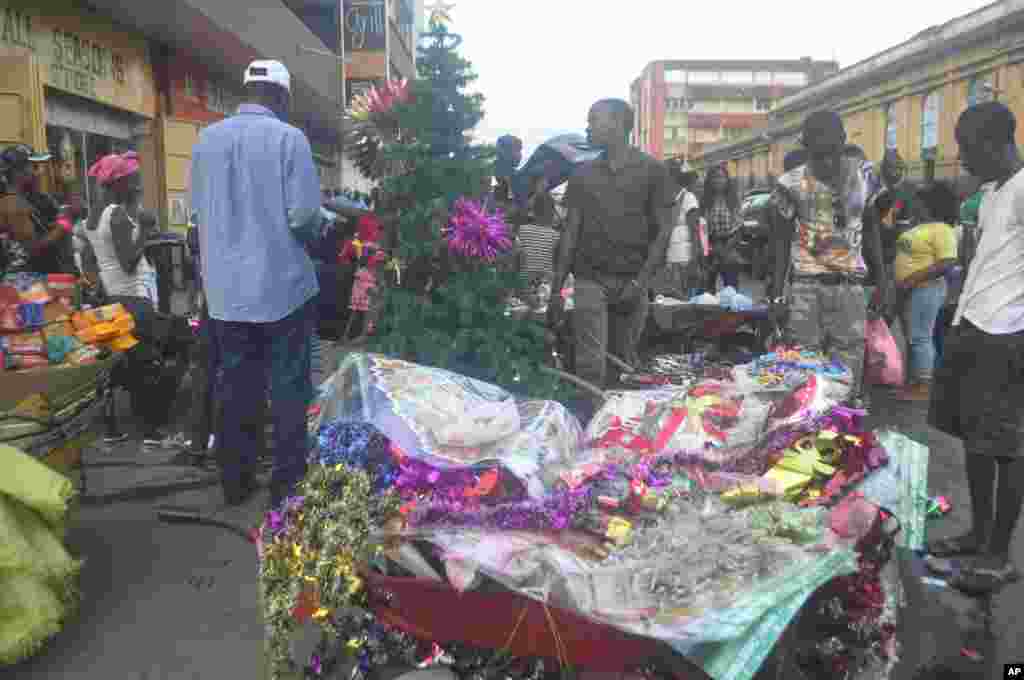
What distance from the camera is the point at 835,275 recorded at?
5.24 metres

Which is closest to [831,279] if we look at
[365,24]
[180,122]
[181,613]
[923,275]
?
[923,275]

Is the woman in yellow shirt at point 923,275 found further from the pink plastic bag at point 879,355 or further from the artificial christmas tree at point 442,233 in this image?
the artificial christmas tree at point 442,233

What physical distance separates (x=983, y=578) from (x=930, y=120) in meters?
29.4

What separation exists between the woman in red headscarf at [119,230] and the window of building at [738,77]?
92.1m

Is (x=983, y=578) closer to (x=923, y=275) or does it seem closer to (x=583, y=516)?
(x=583, y=516)

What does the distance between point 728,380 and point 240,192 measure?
7.56 ft

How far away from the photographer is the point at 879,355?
5613mm

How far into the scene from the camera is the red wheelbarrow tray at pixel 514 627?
6.91ft

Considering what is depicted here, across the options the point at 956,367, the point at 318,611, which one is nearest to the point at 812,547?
the point at 318,611

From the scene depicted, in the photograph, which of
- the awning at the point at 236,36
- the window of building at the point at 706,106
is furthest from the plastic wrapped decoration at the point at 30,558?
the window of building at the point at 706,106

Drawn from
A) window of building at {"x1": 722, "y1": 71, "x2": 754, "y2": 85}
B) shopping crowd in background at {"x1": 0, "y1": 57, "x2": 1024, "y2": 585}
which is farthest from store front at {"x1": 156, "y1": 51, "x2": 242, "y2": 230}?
window of building at {"x1": 722, "y1": 71, "x2": 754, "y2": 85}

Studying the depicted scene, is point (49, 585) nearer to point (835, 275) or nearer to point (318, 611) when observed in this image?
point (318, 611)

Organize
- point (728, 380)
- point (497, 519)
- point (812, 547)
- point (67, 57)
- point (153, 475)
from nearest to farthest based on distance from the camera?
point (812, 547) < point (497, 519) < point (728, 380) < point (153, 475) < point (67, 57)

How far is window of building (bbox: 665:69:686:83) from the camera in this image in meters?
87.7
